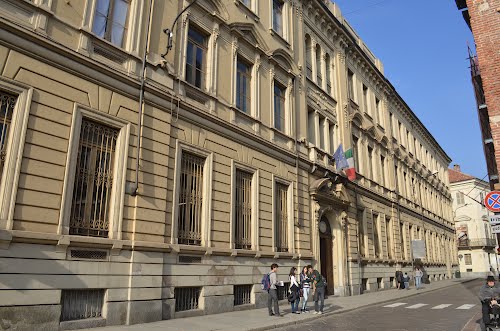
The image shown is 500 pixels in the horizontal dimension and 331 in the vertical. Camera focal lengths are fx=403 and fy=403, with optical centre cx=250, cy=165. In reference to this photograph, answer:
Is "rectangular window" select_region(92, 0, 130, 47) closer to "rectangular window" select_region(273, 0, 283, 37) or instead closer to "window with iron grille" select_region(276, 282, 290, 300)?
"rectangular window" select_region(273, 0, 283, 37)

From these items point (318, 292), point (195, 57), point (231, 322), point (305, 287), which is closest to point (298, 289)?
point (305, 287)

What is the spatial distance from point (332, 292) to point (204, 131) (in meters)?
12.6

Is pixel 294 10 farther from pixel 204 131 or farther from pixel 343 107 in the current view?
pixel 204 131

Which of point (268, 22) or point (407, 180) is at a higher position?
point (268, 22)

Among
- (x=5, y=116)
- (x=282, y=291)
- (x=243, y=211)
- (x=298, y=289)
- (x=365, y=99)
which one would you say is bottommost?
(x=282, y=291)

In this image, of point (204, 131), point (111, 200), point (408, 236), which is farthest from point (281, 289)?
point (408, 236)

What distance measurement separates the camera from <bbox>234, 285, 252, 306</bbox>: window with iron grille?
570 inches

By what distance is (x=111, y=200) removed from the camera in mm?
10812

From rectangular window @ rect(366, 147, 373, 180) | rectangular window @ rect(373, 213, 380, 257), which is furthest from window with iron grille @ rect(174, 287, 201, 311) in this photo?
rectangular window @ rect(366, 147, 373, 180)

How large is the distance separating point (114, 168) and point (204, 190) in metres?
3.55

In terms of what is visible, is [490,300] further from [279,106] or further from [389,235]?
[389,235]

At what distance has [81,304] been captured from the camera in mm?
9633

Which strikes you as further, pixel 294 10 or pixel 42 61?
pixel 294 10

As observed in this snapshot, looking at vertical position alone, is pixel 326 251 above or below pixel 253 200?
below
